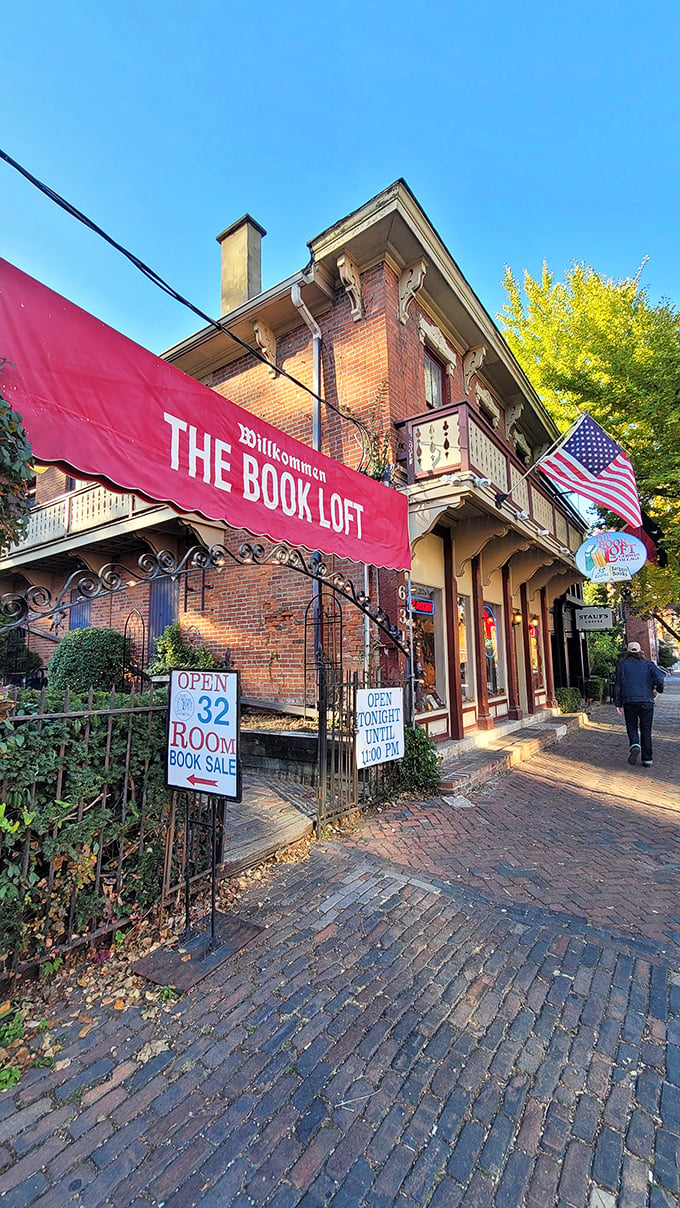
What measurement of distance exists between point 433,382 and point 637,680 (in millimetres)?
6530

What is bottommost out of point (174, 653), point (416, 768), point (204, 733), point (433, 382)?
point (416, 768)

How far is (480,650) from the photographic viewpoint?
9.80 metres

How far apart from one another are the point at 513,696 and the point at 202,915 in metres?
9.78

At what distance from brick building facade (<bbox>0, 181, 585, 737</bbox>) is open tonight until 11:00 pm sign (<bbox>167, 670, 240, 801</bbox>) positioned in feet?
11.4

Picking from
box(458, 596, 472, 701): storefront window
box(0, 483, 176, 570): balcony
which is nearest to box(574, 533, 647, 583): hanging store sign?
box(458, 596, 472, 701): storefront window

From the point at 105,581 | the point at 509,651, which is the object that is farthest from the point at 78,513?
the point at 509,651

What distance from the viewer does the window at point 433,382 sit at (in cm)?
940

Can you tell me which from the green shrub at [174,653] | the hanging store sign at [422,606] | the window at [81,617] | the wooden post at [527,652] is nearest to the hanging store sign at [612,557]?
the hanging store sign at [422,606]

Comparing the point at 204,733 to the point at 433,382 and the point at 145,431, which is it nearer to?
the point at 145,431

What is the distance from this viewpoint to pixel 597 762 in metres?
8.87

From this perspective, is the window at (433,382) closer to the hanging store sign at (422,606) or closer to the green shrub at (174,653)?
the hanging store sign at (422,606)

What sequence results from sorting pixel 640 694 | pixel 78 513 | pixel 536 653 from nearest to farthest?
pixel 640 694, pixel 78 513, pixel 536 653

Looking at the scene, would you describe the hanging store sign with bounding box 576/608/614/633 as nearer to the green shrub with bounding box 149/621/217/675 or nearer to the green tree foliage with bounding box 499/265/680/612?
the green tree foliage with bounding box 499/265/680/612

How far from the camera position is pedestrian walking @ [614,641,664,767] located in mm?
8547
